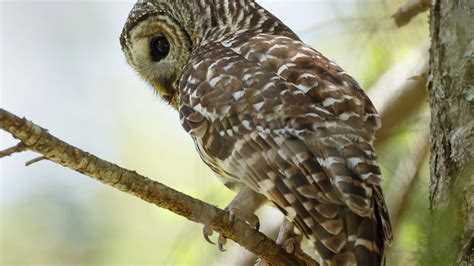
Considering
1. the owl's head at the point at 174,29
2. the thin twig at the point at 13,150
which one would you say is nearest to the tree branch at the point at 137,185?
the thin twig at the point at 13,150

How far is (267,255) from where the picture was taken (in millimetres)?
3164

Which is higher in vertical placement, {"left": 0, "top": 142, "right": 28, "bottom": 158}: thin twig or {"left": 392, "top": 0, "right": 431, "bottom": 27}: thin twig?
{"left": 0, "top": 142, "right": 28, "bottom": 158}: thin twig

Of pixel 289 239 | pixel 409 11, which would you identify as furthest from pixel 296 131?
pixel 409 11

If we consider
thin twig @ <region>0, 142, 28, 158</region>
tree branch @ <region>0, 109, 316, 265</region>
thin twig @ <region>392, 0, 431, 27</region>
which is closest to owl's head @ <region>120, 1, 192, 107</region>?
thin twig @ <region>392, 0, 431, 27</region>

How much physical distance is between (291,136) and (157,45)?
1.85 meters

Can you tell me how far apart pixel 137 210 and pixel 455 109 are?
10.4 ft

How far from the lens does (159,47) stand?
4.88 metres

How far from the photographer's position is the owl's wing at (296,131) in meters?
3.00

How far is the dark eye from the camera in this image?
484 centimetres

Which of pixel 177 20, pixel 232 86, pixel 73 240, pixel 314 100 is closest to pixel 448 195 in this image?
pixel 314 100

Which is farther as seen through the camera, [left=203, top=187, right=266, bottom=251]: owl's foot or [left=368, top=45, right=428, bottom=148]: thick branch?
[left=368, top=45, right=428, bottom=148]: thick branch

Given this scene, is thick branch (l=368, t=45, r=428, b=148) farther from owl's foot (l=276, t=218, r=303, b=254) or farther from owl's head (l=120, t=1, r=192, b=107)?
owl's head (l=120, t=1, r=192, b=107)

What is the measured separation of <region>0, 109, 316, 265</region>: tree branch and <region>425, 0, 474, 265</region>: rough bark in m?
0.67

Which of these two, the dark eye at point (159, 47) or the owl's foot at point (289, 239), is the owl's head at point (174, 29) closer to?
the dark eye at point (159, 47)
